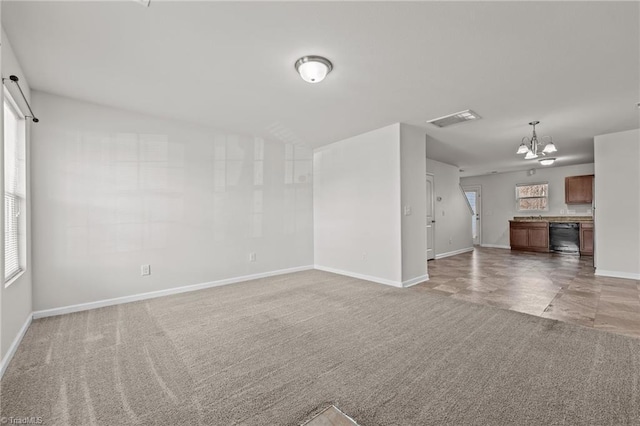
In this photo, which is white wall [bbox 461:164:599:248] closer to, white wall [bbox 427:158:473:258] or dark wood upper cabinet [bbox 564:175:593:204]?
dark wood upper cabinet [bbox 564:175:593:204]

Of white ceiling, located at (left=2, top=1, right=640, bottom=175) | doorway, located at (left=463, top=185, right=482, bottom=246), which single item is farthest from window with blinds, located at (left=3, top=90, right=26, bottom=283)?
doorway, located at (left=463, top=185, right=482, bottom=246)

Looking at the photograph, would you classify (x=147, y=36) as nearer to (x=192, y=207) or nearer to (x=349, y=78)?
(x=349, y=78)

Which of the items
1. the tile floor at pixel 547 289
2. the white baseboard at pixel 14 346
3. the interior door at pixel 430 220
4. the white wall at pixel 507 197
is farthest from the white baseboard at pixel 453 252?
the white baseboard at pixel 14 346

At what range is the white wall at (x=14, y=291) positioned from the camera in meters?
2.14

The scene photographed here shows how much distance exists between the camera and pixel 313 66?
2494 millimetres

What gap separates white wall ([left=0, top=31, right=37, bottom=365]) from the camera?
2.14m

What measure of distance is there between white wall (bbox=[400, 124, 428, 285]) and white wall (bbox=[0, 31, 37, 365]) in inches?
169

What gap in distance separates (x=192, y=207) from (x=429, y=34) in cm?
376

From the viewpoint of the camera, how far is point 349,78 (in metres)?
2.89

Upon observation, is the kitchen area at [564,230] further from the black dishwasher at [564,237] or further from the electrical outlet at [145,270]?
the electrical outlet at [145,270]

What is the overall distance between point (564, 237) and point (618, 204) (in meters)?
3.13

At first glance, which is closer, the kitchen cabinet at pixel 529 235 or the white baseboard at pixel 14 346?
the white baseboard at pixel 14 346

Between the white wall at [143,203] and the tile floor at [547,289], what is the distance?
119 inches

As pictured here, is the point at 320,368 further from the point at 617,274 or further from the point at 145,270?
the point at 617,274
